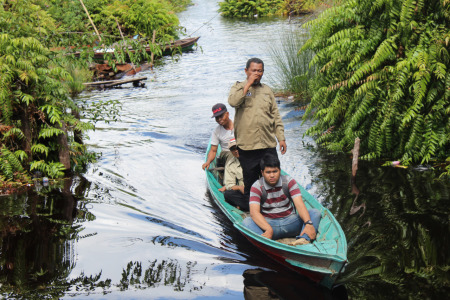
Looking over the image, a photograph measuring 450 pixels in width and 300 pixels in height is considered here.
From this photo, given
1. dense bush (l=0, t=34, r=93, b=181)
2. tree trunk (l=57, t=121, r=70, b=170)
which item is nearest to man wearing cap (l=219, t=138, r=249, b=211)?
dense bush (l=0, t=34, r=93, b=181)

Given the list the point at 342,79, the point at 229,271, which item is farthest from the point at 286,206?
the point at 342,79

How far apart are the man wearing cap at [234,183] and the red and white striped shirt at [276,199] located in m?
1.38

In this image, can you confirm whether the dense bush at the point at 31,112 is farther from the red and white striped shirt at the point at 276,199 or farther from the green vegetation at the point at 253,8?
the green vegetation at the point at 253,8

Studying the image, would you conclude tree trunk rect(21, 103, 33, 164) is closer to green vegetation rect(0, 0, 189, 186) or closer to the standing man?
green vegetation rect(0, 0, 189, 186)

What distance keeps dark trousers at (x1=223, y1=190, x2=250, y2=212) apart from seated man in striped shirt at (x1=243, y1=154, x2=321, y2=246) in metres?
1.23

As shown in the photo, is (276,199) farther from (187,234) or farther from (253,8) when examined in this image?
(253,8)

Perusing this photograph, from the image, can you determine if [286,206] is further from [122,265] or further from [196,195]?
[196,195]

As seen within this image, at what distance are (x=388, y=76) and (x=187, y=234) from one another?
4.97 meters

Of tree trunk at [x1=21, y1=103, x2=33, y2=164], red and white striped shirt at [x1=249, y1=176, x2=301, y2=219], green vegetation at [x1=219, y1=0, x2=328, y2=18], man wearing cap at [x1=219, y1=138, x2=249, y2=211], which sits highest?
green vegetation at [x1=219, y1=0, x2=328, y2=18]

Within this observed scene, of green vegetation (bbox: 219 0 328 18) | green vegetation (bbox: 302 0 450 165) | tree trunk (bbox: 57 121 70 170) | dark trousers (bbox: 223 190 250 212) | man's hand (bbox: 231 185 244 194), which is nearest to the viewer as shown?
dark trousers (bbox: 223 190 250 212)

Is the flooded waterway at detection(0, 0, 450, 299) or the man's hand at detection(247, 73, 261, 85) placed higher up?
the man's hand at detection(247, 73, 261, 85)

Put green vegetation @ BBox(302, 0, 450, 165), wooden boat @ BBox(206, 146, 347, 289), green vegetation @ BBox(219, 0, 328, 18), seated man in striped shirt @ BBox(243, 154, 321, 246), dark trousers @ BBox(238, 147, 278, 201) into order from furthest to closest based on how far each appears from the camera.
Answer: green vegetation @ BBox(219, 0, 328, 18) < green vegetation @ BBox(302, 0, 450, 165) < dark trousers @ BBox(238, 147, 278, 201) < seated man in striped shirt @ BBox(243, 154, 321, 246) < wooden boat @ BBox(206, 146, 347, 289)

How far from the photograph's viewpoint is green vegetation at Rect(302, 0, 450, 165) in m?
9.06

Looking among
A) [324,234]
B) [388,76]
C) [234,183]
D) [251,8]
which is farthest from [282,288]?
[251,8]
